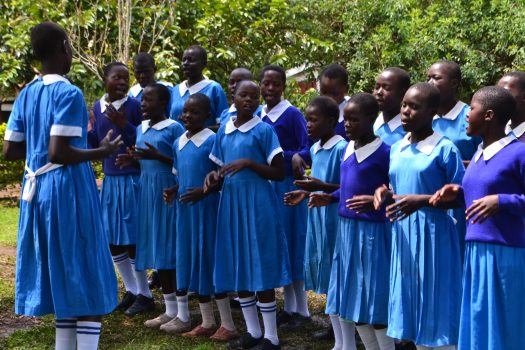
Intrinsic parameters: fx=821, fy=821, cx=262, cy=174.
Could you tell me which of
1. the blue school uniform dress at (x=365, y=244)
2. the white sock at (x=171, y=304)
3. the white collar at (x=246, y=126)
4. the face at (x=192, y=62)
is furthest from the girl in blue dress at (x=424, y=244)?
the face at (x=192, y=62)

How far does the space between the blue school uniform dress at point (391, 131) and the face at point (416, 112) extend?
682mm

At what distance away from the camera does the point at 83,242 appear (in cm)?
469

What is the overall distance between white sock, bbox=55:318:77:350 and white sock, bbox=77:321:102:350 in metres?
0.09

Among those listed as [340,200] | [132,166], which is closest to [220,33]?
[132,166]

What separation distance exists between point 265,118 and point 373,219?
5.69 ft

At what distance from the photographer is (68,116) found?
4.58m

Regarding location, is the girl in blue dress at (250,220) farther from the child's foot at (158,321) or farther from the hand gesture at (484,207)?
the hand gesture at (484,207)

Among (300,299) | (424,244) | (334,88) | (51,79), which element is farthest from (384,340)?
(51,79)

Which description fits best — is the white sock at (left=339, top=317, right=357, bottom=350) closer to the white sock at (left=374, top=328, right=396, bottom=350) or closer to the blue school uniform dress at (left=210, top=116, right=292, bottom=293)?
the white sock at (left=374, top=328, right=396, bottom=350)

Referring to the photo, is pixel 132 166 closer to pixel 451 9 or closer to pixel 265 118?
pixel 265 118

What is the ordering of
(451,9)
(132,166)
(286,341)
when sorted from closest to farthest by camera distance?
(286,341), (132,166), (451,9)

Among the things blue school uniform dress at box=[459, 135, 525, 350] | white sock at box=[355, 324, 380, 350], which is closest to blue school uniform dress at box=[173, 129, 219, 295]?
white sock at box=[355, 324, 380, 350]

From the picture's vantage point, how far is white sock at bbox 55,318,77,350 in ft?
15.8

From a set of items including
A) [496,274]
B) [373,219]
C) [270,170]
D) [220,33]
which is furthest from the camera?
[220,33]
